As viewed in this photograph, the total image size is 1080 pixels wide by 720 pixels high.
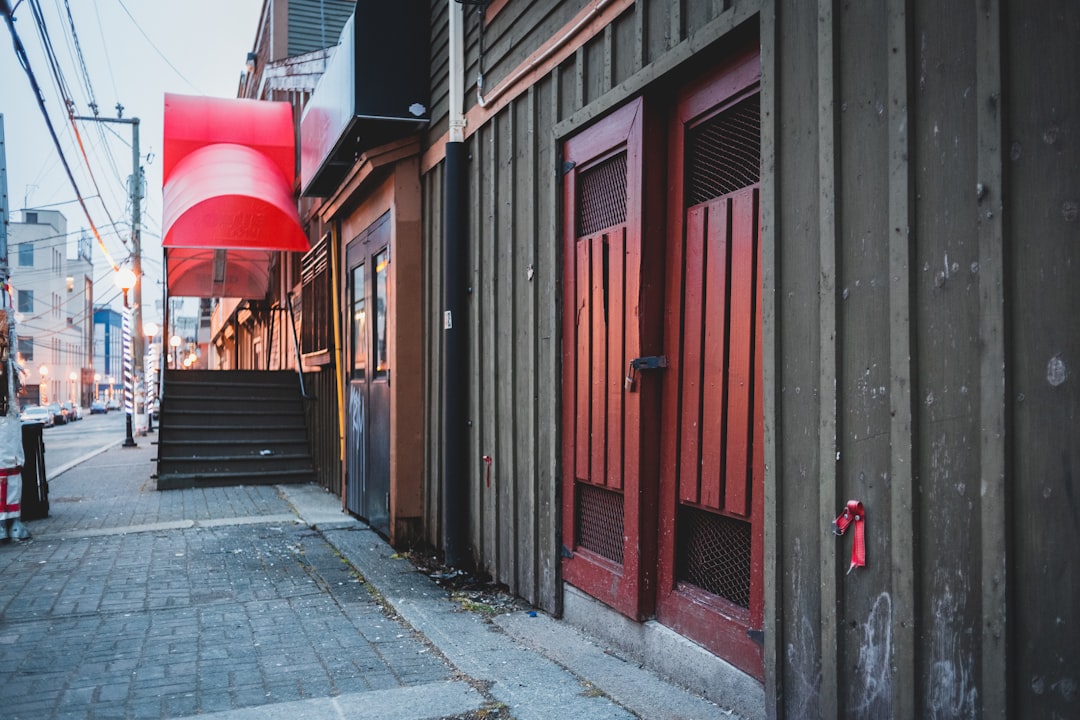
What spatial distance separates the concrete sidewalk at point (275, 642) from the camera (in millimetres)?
3914

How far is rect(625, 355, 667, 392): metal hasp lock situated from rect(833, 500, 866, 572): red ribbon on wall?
1465mm

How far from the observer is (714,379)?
383 cm

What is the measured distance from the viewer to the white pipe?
21.9 ft

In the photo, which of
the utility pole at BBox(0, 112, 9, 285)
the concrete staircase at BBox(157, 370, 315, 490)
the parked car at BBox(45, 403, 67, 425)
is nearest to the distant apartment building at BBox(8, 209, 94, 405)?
the parked car at BBox(45, 403, 67, 425)

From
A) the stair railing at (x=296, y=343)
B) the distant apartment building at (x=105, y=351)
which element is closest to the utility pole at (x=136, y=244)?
the stair railing at (x=296, y=343)

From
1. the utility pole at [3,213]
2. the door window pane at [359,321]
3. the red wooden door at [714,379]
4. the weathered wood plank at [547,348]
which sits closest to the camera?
the red wooden door at [714,379]

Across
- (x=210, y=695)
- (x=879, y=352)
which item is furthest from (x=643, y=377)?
(x=210, y=695)

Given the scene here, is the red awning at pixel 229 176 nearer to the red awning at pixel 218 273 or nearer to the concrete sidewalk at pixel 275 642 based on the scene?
the red awning at pixel 218 273

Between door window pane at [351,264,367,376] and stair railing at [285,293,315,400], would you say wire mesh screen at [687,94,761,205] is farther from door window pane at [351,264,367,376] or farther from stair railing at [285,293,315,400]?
stair railing at [285,293,315,400]

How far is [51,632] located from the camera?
507cm

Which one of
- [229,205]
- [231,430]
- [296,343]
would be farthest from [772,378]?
[296,343]

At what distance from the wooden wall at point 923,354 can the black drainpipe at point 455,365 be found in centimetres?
362

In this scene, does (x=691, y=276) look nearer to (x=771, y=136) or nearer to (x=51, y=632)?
(x=771, y=136)

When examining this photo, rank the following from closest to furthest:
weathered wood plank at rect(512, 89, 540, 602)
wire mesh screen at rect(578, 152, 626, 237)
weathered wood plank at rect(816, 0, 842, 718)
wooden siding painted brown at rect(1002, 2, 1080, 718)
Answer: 1. wooden siding painted brown at rect(1002, 2, 1080, 718)
2. weathered wood plank at rect(816, 0, 842, 718)
3. wire mesh screen at rect(578, 152, 626, 237)
4. weathered wood plank at rect(512, 89, 540, 602)
